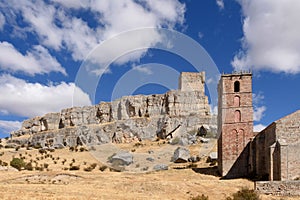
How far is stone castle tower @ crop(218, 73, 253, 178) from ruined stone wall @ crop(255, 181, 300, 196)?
275 inches

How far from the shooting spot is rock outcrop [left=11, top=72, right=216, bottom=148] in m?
54.1

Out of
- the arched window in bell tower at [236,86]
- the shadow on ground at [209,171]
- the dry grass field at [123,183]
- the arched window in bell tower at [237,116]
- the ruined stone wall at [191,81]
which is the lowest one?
the dry grass field at [123,183]

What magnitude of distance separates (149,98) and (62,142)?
1698 centimetres

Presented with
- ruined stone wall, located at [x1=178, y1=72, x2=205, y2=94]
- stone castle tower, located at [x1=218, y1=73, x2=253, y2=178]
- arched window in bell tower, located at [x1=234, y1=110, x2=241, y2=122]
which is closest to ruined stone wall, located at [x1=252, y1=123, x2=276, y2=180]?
stone castle tower, located at [x1=218, y1=73, x2=253, y2=178]

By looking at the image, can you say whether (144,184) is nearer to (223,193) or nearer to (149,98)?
(223,193)

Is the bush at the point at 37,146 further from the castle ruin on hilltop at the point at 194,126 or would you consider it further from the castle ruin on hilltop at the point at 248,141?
the castle ruin on hilltop at the point at 248,141

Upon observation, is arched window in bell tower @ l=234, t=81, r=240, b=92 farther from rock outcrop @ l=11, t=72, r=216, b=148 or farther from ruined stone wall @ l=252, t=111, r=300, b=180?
rock outcrop @ l=11, t=72, r=216, b=148

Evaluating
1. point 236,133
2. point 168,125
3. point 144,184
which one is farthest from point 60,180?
point 168,125

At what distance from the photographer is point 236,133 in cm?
2892

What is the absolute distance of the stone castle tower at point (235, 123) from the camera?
2828 centimetres

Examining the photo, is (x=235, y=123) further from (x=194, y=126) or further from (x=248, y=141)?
(x=194, y=126)

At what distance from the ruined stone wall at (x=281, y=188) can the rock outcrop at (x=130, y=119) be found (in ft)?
97.8

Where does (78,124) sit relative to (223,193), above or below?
above

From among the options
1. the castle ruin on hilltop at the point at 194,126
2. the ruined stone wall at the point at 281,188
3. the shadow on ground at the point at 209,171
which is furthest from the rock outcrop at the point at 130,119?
the ruined stone wall at the point at 281,188
